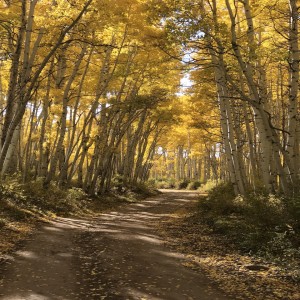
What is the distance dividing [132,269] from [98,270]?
23.8 inches

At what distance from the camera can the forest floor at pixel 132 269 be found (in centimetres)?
476

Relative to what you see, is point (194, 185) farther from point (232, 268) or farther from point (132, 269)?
point (132, 269)

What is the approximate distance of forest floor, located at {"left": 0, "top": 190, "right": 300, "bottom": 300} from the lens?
15.6 feet

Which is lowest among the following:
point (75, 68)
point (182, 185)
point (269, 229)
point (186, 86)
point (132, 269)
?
point (182, 185)

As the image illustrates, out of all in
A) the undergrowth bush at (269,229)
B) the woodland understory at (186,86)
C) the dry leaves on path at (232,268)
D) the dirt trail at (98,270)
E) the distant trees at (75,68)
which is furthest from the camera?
the distant trees at (75,68)

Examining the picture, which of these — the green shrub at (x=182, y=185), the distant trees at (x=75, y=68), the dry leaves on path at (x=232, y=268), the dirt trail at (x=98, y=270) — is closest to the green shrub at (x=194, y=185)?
the green shrub at (x=182, y=185)

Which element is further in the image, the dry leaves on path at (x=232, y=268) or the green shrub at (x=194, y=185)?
the green shrub at (x=194, y=185)

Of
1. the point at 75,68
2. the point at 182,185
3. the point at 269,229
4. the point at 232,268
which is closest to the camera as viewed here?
the point at 232,268

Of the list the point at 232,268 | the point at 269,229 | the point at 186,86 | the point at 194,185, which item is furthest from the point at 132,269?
the point at 194,185

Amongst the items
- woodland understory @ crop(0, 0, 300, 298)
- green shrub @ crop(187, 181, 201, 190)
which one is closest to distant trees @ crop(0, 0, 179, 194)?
woodland understory @ crop(0, 0, 300, 298)

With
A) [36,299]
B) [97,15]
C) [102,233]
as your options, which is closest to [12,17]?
[97,15]

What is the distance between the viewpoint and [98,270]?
5.78 m

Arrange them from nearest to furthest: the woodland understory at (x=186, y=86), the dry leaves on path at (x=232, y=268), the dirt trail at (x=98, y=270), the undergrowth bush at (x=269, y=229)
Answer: the dirt trail at (x=98, y=270)
the dry leaves on path at (x=232, y=268)
the undergrowth bush at (x=269, y=229)
the woodland understory at (x=186, y=86)

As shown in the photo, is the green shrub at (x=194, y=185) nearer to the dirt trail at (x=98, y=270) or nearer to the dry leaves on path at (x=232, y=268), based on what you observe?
the dry leaves on path at (x=232, y=268)
